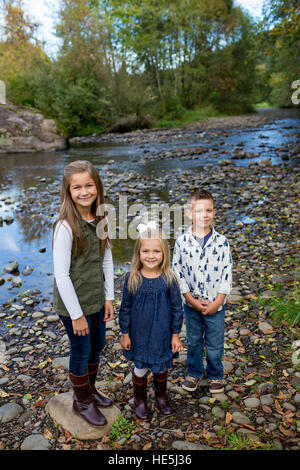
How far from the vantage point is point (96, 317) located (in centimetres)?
250

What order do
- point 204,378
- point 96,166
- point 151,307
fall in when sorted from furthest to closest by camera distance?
point 96,166 < point 204,378 < point 151,307

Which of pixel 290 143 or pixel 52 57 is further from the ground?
pixel 52 57

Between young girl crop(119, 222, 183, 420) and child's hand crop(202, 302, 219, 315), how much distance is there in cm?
27

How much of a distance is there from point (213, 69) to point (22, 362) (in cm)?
3250

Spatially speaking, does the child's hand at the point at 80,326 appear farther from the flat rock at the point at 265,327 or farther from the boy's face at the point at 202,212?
the flat rock at the point at 265,327

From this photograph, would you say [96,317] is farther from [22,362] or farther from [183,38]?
[183,38]

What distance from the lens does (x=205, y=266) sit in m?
2.65

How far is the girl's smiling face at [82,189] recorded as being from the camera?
2277 millimetres

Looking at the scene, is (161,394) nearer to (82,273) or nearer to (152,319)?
(152,319)

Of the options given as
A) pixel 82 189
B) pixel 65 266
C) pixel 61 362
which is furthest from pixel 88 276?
pixel 61 362

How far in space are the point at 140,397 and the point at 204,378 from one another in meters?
0.66

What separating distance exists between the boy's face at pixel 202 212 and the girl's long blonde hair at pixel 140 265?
336mm
